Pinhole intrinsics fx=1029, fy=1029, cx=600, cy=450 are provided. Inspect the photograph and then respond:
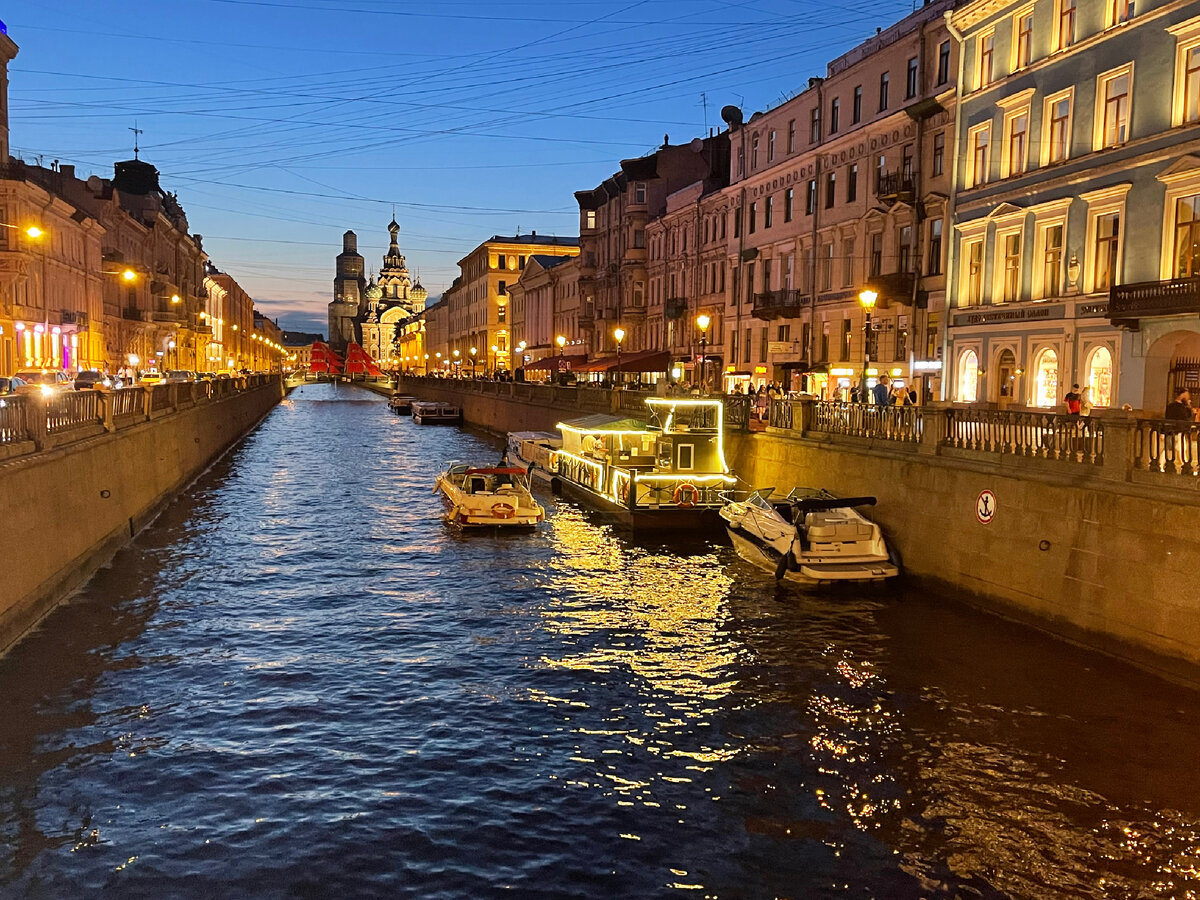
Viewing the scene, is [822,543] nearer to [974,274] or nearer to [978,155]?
[974,274]

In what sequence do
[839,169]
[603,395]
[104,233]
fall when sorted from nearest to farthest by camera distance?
[839,169] < [603,395] < [104,233]

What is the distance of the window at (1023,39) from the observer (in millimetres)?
32125

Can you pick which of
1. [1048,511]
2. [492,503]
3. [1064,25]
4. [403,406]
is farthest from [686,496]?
[403,406]

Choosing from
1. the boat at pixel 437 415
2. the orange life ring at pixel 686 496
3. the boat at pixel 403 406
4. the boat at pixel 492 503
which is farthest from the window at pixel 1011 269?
the boat at pixel 403 406

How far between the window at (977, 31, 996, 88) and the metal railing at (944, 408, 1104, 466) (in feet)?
58.4

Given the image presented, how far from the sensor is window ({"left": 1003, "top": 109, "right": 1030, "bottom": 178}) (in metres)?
32.5

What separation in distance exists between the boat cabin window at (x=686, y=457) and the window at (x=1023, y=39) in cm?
1600

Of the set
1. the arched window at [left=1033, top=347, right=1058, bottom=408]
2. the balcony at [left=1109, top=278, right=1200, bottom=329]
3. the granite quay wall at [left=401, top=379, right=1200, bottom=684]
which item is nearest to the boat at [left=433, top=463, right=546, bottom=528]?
the granite quay wall at [left=401, top=379, right=1200, bottom=684]

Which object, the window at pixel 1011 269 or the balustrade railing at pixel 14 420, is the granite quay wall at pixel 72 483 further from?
the window at pixel 1011 269

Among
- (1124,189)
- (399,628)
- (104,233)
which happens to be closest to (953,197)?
(1124,189)

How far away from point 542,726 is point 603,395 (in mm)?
36154

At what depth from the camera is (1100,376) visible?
29.4m

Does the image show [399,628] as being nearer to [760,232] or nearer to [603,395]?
[603,395]

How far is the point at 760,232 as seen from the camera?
53781 mm
